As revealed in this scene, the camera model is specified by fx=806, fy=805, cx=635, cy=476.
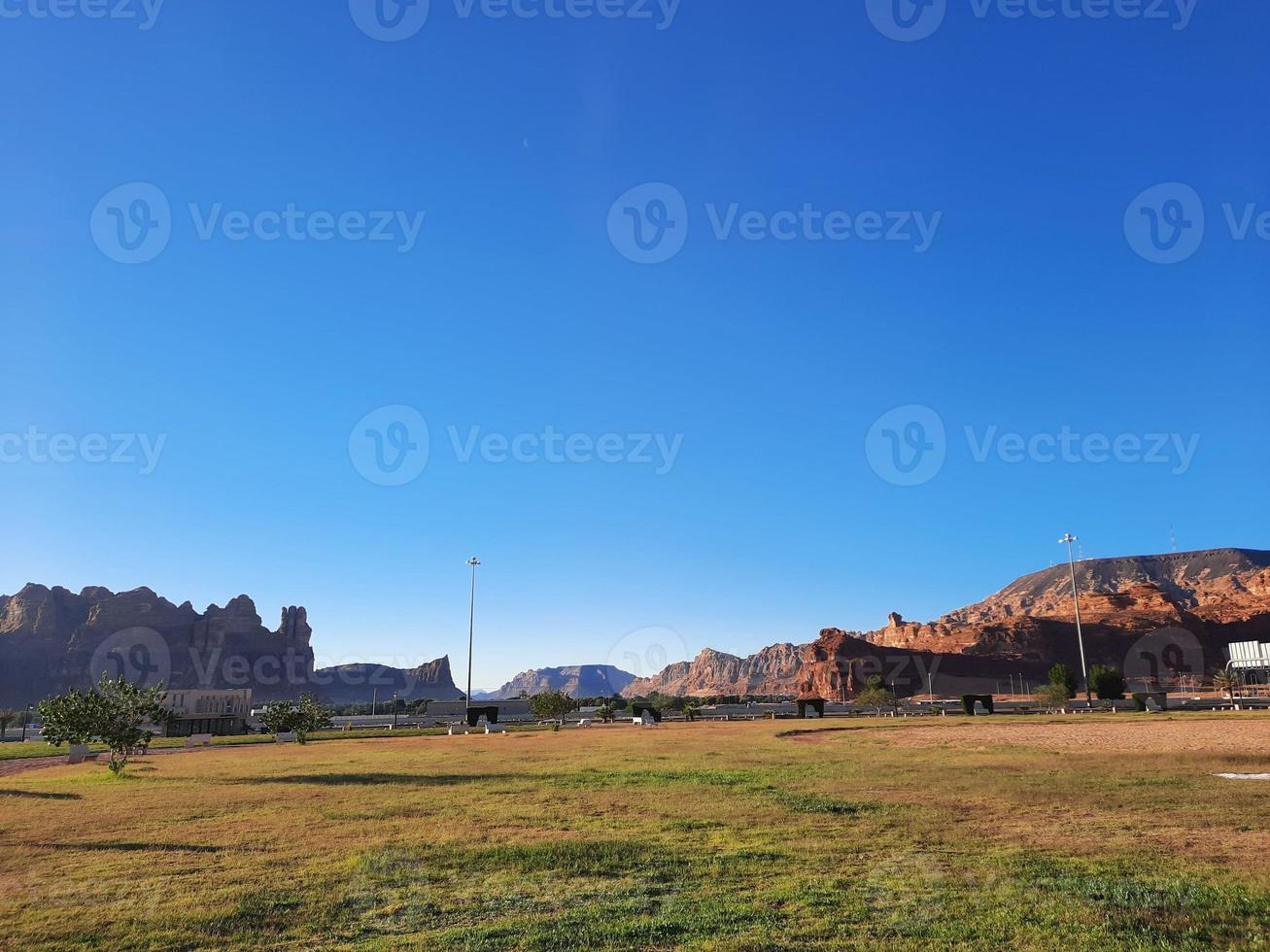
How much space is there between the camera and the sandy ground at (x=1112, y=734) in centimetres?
3428

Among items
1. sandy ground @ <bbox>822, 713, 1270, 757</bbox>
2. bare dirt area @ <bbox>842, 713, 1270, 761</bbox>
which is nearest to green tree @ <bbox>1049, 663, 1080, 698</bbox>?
bare dirt area @ <bbox>842, 713, 1270, 761</bbox>

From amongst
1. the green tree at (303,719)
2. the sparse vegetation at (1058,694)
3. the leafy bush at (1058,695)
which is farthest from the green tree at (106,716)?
the leafy bush at (1058,695)

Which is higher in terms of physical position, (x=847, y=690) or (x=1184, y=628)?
(x=1184, y=628)

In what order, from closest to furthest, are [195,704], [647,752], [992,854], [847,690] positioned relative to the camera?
1. [992,854]
2. [647,752]
3. [195,704]
4. [847,690]

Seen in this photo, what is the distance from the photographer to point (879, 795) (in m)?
20.2

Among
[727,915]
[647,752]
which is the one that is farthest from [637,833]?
[647,752]

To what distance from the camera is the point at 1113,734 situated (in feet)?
136

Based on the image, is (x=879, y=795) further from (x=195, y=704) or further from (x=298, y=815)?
(x=195, y=704)

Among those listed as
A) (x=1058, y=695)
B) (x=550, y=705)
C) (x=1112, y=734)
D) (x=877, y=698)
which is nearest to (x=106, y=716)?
(x=1112, y=734)

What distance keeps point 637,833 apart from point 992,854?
6365mm

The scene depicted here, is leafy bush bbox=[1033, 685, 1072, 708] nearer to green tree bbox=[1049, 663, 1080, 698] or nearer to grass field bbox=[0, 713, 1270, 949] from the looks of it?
green tree bbox=[1049, 663, 1080, 698]

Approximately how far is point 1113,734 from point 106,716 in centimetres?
4747

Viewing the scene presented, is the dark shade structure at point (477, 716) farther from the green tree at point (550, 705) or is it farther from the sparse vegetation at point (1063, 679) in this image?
the sparse vegetation at point (1063, 679)

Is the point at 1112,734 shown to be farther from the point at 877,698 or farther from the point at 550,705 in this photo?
the point at 877,698
